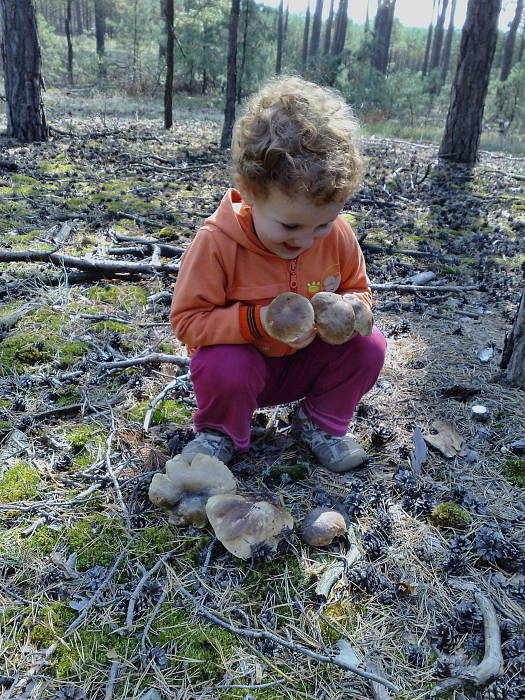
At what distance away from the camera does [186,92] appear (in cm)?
2128

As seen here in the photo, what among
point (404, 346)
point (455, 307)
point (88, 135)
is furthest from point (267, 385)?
point (88, 135)

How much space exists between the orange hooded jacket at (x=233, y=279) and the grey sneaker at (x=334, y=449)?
0.42 meters

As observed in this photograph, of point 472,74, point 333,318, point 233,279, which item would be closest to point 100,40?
point 472,74

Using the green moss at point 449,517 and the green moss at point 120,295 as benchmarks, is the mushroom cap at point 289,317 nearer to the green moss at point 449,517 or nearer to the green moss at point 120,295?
the green moss at point 449,517

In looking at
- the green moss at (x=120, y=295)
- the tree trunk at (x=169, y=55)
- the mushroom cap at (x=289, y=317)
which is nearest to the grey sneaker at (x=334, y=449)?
the mushroom cap at (x=289, y=317)

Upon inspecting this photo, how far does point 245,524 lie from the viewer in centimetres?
171

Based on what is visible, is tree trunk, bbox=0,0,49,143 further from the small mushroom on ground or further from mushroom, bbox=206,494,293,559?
the small mushroom on ground

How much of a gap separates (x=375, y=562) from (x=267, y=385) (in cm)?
83

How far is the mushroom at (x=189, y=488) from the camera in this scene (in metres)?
1.83

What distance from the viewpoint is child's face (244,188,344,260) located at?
1.70m

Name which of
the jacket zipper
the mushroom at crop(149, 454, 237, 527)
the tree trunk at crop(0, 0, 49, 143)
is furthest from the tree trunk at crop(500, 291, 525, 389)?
the tree trunk at crop(0, 0, 49, 143)

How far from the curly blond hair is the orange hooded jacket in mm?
257

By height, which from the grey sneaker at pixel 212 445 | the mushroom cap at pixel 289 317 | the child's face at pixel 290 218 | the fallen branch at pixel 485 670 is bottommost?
the fallen branch at pixel 485 670

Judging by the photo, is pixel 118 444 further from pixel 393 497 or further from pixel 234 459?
pixel 393 497
